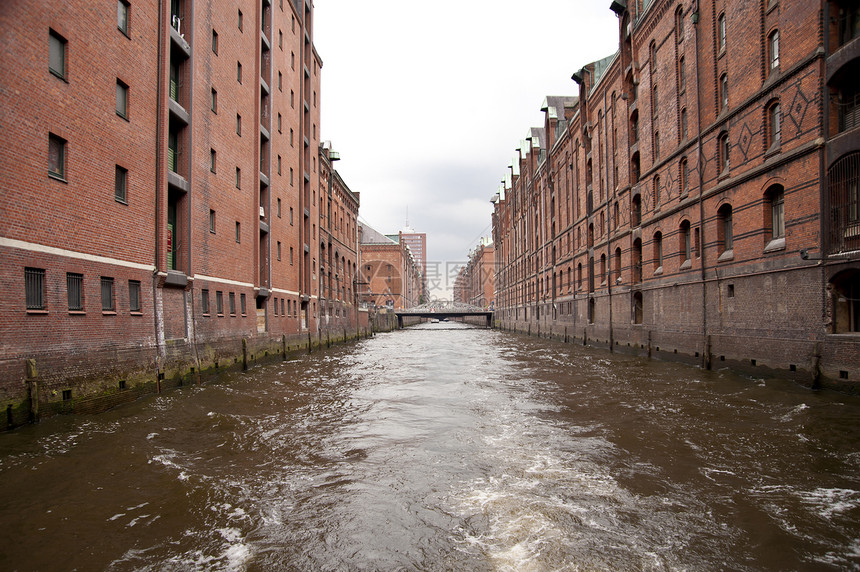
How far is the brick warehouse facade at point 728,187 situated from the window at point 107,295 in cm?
1727

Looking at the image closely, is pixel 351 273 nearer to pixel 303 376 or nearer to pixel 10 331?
pixel 303 376

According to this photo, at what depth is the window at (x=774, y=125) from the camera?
1455 cm

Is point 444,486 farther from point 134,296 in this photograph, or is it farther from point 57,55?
point 57,55

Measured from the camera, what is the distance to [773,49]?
14.8 meters

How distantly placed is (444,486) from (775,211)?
1393 centimetres

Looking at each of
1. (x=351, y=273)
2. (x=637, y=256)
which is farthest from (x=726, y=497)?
(x=351, y=273)

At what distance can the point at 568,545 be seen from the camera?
5121mm

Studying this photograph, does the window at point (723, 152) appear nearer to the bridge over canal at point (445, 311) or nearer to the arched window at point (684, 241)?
the arched window at point (684, 241)

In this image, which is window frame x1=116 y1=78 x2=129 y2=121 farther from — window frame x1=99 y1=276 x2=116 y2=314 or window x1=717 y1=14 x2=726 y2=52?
window x1=717 y1=14 x2=726 y2=52

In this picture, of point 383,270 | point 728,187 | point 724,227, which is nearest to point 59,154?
point 728,187

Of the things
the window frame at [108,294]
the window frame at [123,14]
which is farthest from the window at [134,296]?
the window frame at [123,14]

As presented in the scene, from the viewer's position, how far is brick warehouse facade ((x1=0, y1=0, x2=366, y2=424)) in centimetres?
989

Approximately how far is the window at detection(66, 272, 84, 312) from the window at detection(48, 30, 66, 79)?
4.36 m

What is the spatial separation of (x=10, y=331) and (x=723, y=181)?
20.2m
